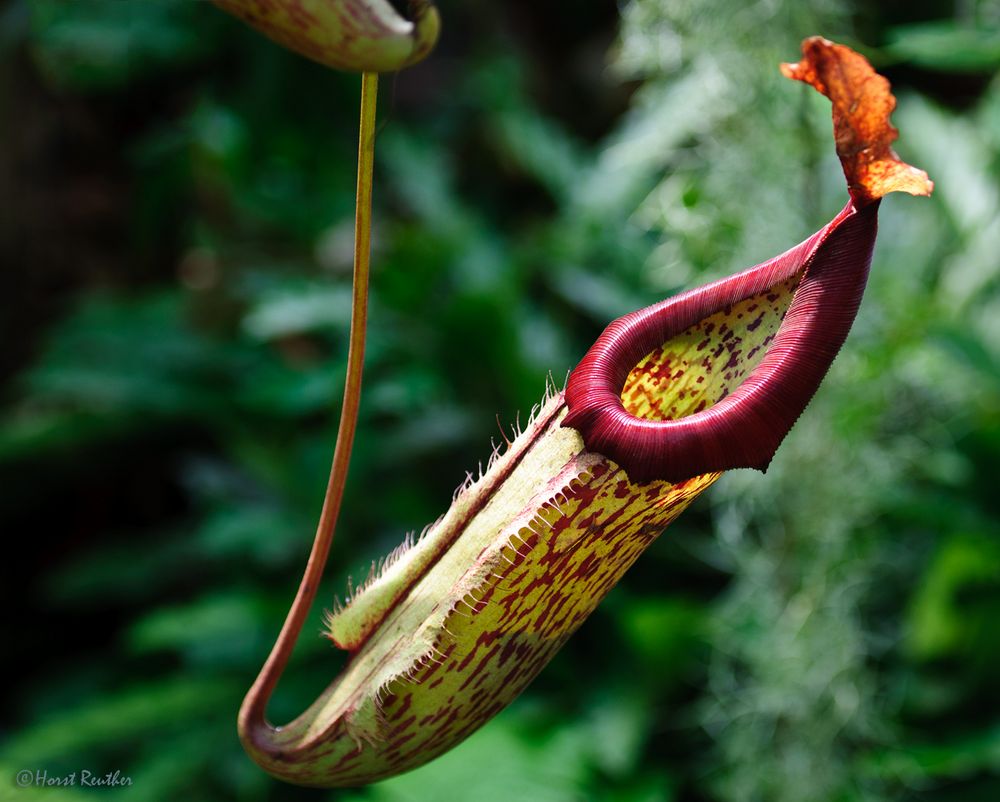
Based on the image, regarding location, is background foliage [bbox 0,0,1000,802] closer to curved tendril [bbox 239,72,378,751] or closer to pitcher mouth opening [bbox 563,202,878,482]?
curved tendril [bbox 239,72,378,751]

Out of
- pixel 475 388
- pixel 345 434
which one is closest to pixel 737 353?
pixel 345 434

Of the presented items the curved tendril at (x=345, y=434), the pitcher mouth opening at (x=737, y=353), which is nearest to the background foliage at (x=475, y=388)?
the curved tendril at (x=345, y=434)

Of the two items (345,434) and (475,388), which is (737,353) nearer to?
(345,434)

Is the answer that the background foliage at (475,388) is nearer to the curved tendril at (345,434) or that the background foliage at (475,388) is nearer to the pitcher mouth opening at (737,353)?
the curved tendril at (345,434)

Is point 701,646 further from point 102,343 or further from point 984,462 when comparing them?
point 102,343

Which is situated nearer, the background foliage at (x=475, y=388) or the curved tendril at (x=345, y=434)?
the curved tendril at (x=345, y=434)

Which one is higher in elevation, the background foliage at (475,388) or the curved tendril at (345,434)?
the curved tendril at (345,434)
